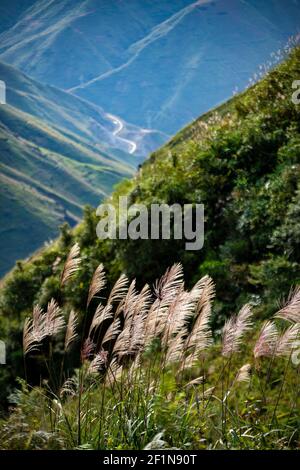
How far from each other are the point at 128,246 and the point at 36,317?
861cm

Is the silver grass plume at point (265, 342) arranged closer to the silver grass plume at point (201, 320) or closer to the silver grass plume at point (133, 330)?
the silver grass plume at point (201, 320)

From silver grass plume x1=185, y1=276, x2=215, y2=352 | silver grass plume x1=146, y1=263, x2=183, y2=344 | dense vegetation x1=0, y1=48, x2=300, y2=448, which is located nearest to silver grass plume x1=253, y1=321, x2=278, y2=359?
silver grass plume x1=185, y1=276, x2=215, y2=352

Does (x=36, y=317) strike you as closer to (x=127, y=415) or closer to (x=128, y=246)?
(x=127, y=415)

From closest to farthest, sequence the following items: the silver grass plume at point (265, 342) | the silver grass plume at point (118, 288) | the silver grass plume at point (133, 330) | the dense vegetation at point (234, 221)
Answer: the silver grass plume at point (265, 342), the silver grass plume at point (133, 330), the silver grass plume at point (118, 288), the dense vegetation at point (234, 221)

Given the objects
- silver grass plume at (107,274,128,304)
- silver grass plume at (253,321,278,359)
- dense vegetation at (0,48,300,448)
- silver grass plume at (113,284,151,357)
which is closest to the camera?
silver grass plume at (253,321,278,359)

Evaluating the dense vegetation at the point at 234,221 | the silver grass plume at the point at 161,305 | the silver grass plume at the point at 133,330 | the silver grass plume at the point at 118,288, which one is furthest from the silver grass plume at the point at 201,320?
the dense vegetation at the point at 234,221

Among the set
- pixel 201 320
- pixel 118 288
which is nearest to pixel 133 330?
pixel 118 288

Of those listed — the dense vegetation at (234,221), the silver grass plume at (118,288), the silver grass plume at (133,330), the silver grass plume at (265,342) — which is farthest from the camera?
the dense vegetation at (234,221)

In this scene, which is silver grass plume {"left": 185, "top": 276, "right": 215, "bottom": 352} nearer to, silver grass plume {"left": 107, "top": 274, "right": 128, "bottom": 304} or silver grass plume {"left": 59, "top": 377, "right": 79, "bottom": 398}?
silver grass plume {"left": 107, "top": 274, "right": 128, "bottom": 304}

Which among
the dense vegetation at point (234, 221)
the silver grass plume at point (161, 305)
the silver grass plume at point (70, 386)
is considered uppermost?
the dense vegetation at point (234, 221)

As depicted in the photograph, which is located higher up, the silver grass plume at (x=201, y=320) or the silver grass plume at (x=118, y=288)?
the silver grass plume at (x=118, y=288)

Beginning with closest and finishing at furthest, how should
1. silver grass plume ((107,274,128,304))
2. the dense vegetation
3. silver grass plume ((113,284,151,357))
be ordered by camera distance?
silver grass plume ((113,284,151,357)), silver grass plume ((107,274,128,304)), the dense vegetation

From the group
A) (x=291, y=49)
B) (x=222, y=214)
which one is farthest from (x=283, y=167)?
(x=291, y=49)

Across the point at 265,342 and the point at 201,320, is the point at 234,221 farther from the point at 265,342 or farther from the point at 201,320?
the point at 265,342
